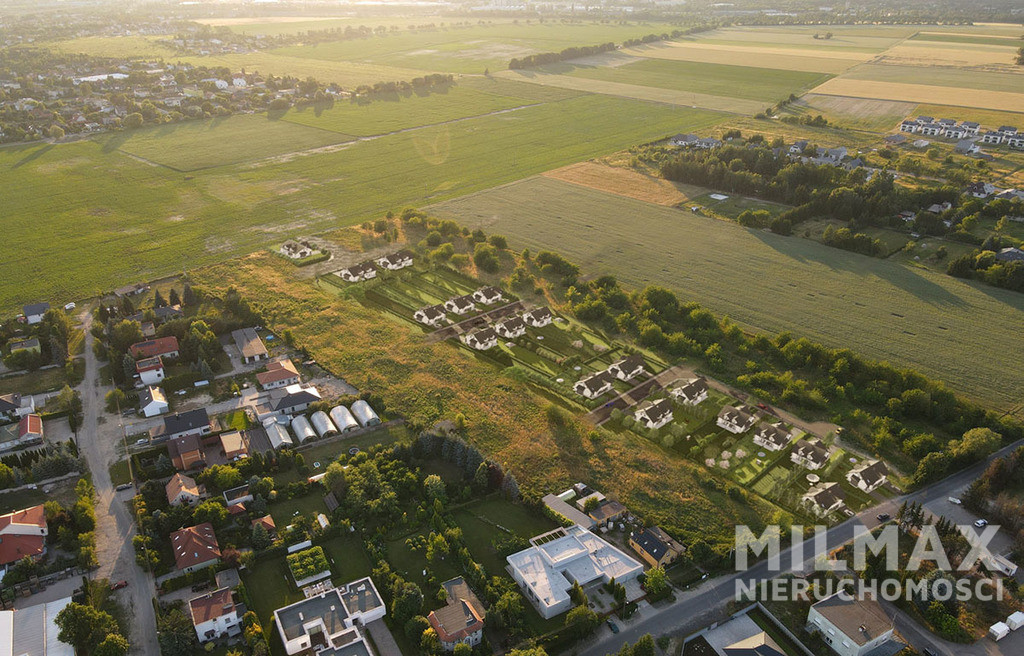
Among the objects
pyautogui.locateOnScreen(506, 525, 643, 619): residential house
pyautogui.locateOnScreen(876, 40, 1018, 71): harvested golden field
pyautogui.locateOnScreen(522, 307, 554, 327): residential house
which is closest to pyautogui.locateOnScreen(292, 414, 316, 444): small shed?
pyautogui.locateOnScreen(506, 525, 643, 619): residential house

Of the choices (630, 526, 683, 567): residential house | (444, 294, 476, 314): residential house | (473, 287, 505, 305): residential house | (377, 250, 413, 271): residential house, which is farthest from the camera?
(377, 250, 413, 271): residential house

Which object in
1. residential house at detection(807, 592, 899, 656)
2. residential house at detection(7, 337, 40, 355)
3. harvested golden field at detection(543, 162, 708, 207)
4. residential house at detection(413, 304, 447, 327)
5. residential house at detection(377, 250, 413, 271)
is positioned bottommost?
residential house at detection(807, 592, 899, 656)

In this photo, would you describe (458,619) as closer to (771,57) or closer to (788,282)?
(788,282)

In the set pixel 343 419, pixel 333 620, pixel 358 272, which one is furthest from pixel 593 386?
pixel 358 272

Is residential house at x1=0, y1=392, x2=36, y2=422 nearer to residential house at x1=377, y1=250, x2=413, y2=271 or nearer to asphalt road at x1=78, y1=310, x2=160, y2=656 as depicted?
asphalt road at x1=78, y1=310, x2=160, y2=656

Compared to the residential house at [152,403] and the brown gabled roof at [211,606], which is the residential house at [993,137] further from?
the brown gabled roof at [211,606]
